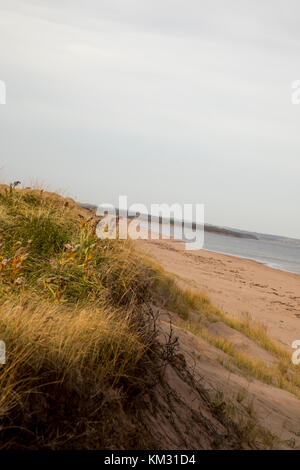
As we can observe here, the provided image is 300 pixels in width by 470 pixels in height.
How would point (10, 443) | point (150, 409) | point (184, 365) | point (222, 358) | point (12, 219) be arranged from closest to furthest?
point (10, 443)
point (150, 409)
point (184, 365)
point (222, 358)
point (12, 219)

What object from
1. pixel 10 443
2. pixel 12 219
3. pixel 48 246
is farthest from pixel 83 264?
pixel 10 443

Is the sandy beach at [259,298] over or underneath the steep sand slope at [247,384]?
underneath

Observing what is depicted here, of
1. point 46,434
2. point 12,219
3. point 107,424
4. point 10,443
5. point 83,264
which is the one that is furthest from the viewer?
point 12,219

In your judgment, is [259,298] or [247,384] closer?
[247,384]

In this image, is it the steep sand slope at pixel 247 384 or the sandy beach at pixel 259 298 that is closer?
the steep sand slope at pixel 247 384

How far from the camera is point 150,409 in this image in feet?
10.5

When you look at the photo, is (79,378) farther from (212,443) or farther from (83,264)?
(83,264)

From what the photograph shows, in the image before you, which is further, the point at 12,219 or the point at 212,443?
the point at 12,219

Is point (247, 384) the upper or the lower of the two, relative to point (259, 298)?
upper

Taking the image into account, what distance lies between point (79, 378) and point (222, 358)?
12.9 feet

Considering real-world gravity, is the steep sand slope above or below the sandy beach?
above

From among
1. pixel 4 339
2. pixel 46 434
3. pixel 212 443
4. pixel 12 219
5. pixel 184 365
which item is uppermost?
pixel 12 219

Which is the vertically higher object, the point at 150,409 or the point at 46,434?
the point at 46,434

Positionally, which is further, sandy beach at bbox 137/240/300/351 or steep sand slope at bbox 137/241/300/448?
sandy beach at bbox 137/240/300/351
